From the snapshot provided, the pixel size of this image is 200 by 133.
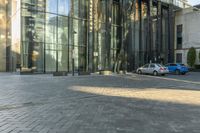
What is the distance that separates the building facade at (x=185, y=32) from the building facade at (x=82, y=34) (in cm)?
395

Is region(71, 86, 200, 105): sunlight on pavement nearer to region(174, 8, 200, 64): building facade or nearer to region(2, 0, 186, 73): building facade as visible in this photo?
region(2, 0, 186, 73): building facade

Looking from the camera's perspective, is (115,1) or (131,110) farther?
(115,1)

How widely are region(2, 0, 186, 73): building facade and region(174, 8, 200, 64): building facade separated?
12.9ft

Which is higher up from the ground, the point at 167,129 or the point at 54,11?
the point at 54,11

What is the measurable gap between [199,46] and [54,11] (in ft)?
98.2

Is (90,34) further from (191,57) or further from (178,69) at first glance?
(191,57)

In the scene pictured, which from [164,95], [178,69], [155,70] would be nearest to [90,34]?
[155,70]

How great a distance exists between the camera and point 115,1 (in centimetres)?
4553

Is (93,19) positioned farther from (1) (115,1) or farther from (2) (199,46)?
(2) (199,46)

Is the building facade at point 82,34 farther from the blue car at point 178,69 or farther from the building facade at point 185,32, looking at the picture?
the blue car at point 178,69

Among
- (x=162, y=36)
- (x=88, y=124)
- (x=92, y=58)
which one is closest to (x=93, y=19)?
(x=92, y=58)

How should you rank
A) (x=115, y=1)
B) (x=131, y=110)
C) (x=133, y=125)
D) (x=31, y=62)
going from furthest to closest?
(x=115, y=1), (x=31, y=62), (x=131, y=110), (x=133, y=125)

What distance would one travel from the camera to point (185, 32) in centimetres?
5622

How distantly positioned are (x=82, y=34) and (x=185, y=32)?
25.3 meters
